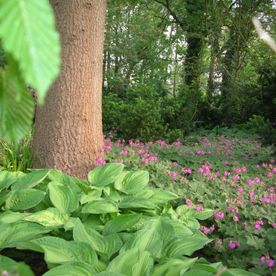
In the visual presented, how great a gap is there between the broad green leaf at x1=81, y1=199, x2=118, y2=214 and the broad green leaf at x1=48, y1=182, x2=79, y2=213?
0.31 feet

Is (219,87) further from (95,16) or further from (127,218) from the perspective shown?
(127,218)

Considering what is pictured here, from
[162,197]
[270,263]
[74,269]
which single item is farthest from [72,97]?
[270,263]

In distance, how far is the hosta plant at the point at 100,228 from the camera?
227 cm

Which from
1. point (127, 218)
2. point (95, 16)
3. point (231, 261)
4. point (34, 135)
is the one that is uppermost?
point (95, 16)

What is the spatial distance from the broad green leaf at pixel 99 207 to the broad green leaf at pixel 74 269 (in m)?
0.79

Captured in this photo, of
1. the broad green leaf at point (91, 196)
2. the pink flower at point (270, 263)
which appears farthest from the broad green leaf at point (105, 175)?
the pink flower at point (270, 263)

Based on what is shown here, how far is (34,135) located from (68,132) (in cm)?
47

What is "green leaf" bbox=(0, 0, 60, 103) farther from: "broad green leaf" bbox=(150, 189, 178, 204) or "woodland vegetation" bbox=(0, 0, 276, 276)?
"broad green leaf" bbox=(150, 189, 178, 204)

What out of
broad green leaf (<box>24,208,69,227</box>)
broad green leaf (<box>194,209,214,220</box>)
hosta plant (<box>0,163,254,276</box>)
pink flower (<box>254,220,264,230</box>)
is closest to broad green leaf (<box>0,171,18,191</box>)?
hosta plant (<box>0,163,254,276</box>)

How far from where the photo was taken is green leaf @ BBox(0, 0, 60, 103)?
0.29m

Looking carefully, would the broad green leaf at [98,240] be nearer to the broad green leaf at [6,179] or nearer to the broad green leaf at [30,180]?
the broad green leaf at [30,180]

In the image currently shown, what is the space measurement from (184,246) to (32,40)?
2444mm

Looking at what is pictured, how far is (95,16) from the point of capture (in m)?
4.43

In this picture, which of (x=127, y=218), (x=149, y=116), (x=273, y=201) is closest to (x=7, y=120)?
(x=127, y=218)
